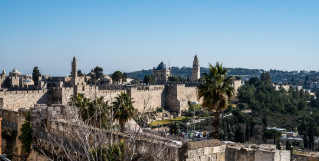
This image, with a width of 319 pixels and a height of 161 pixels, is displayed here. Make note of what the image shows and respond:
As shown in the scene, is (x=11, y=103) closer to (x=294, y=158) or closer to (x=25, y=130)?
(x=25, y=130)

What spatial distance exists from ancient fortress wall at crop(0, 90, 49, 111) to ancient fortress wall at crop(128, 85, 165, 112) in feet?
35.9

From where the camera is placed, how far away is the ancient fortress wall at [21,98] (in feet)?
77.2

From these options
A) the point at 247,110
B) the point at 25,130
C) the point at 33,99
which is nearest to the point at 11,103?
the point at 33,99

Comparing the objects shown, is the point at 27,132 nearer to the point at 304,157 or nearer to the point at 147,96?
the point at 304,157

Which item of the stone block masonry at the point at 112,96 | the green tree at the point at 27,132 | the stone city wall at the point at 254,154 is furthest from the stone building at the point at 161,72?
the stone city wall at the point at 254,154

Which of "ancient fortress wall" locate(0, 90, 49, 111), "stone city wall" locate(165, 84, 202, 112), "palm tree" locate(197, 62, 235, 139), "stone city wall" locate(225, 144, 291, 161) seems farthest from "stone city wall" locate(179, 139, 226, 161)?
"stone city wall" locate(165, 84, 202, 112)

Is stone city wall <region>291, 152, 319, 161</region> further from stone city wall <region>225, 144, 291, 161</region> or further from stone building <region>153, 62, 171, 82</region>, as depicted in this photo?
stone building <region>153, 62, 171, 82</region>

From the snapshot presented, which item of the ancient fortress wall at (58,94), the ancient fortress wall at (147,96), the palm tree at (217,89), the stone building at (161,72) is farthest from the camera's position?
the stone building at (161,72)

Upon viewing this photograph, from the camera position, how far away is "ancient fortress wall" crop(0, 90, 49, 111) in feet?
77.2

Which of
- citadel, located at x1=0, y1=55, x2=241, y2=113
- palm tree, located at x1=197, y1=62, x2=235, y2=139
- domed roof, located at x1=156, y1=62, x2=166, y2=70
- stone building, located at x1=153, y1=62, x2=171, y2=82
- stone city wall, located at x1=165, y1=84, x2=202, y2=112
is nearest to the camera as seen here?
palm tree, located at x1=197, y1=62, x2=235, y2=139

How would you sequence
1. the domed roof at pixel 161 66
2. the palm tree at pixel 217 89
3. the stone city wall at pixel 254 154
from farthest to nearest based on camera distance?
1. the domed roof at pixel 161 66
2. the palm tree at pixel 217 89
3. the stone city wall at pixel 254 154

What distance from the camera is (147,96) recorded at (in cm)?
3928

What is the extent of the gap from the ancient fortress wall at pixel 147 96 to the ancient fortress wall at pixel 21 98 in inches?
431

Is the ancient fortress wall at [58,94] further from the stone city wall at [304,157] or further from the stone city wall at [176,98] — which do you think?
the stone city wall at [304,157]
